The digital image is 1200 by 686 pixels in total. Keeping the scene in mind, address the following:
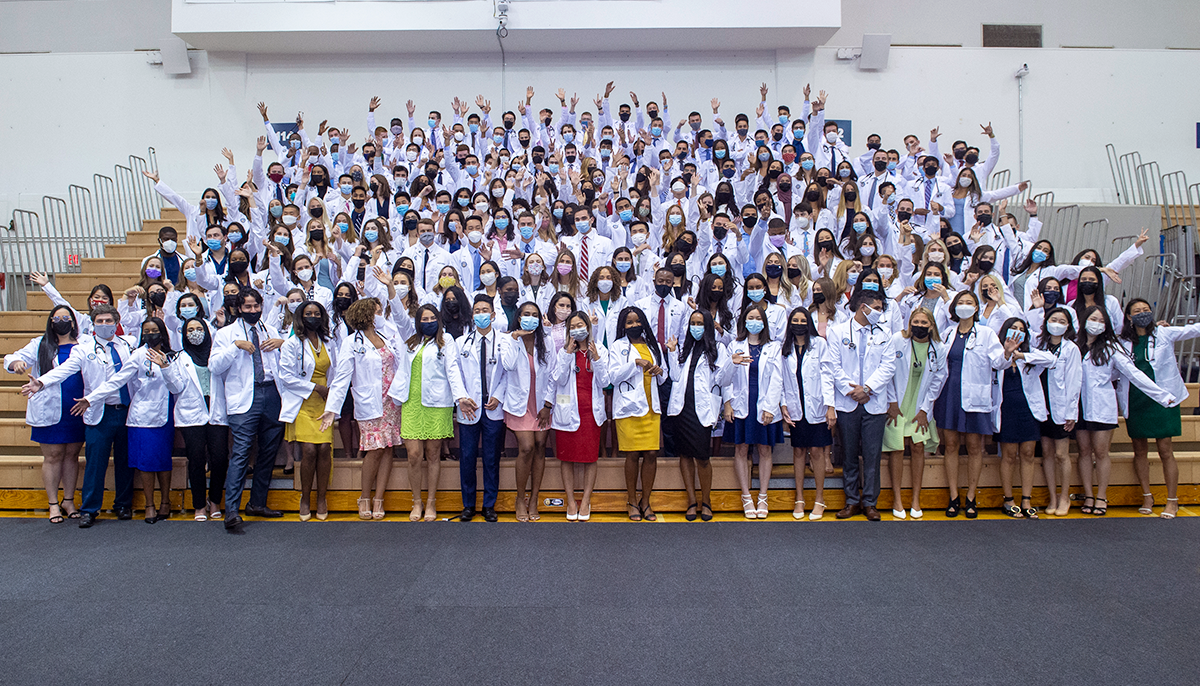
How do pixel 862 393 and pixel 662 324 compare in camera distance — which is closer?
pixel 862 393

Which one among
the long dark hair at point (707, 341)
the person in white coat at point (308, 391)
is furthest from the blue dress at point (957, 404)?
the person in white coat at point (308, 391)

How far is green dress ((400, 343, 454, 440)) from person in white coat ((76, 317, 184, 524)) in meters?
1.94

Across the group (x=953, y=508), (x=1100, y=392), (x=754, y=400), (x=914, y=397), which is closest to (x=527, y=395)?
(x=754, y=400)

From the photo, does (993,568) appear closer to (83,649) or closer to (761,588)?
(761,588)

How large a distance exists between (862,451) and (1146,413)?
2503mm

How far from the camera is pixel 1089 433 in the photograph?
6633 millimetres

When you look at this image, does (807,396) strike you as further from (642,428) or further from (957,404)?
(642,428)

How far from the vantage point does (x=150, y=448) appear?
639 centimetres

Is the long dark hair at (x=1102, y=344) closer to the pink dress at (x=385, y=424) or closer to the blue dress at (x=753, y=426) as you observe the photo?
the blue dress at (x=753, y=426)

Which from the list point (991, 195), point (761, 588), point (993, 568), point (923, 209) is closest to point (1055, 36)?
point (991, 195)

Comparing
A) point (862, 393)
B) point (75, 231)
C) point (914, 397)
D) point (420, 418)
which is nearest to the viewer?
point (862, 393)

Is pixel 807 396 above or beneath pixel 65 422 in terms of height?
above

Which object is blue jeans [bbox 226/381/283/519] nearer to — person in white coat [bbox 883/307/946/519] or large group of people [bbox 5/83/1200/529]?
large group of people [bbox 5/83/1200/529]

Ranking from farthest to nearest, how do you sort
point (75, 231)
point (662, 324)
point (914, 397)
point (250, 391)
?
point (75, 231) < point (662, 324) < point (914, 397) < point (250, 391)
